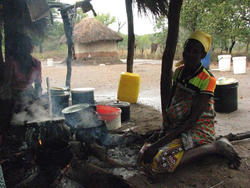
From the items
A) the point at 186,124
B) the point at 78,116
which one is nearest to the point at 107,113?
the point at 78,116

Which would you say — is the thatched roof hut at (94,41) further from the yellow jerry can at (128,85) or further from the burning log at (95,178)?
the burning log at (95,178)

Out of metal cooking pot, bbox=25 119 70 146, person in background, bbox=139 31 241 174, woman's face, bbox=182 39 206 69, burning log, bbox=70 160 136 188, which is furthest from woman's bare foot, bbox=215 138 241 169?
metal cooking pot, bbox=25 119 70 146

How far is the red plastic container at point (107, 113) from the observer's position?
3.71m

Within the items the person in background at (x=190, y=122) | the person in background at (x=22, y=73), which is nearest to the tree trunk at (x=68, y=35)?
the person in background at (x=22, y=73)

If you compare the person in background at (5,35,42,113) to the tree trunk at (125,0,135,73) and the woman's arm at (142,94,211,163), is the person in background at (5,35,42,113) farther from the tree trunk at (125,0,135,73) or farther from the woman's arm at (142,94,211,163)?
the tree trunk at (125,0,135,73)

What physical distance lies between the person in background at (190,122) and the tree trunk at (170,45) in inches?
32.4

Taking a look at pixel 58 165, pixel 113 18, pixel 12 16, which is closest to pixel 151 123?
pixel 58 165

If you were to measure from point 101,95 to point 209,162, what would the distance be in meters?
4.90

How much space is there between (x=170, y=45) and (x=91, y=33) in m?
18.7

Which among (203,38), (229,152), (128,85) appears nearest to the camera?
(203,38)

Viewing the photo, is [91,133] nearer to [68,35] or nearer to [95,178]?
[95,178]

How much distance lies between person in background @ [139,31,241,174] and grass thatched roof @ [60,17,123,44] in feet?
62.1

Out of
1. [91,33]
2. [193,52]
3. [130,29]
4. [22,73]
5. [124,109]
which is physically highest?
[91,33]

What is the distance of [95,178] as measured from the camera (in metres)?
2.22
